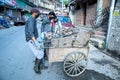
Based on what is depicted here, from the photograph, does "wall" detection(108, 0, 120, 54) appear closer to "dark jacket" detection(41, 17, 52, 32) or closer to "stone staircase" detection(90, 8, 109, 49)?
A: "stone staircase" detection(90, 8, 109, 49)

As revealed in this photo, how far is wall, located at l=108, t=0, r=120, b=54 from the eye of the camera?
20.1 ft

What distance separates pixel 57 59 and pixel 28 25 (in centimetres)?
131

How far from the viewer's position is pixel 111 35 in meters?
6.61

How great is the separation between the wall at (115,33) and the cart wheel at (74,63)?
261 cm

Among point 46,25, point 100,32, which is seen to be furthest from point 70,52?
point 100,32

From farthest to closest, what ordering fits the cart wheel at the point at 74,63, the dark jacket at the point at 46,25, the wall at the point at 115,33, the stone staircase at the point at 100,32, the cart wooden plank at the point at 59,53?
the stone staircase at the point at 100,32 → the wall at the point at 115,33 → the dark jacket at the point at 46,25 → the cart wheel at the point at 74,63 → the cart wooden plank at the point at 59,53

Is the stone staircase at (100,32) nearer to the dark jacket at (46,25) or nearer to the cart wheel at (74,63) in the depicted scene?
the cart wheel at (74,63)

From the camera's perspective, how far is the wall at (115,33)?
6.13 metres

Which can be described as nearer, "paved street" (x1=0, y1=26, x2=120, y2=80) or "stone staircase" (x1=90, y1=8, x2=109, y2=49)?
"paved street" (x1=0, y1=26, x2=120, y2=80)

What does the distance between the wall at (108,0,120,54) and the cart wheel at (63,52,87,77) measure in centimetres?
261

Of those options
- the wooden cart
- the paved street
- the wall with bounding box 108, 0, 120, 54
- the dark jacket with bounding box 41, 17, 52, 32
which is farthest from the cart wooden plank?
the wall with bounding box 108, 0, 120, 54

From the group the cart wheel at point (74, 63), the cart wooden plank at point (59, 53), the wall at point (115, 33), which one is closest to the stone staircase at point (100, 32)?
the wall at point (115, 33)

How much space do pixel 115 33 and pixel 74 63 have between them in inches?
129

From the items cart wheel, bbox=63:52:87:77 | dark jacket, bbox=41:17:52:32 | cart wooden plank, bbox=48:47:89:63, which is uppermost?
dark jacket, bbox=41:17:52:32
